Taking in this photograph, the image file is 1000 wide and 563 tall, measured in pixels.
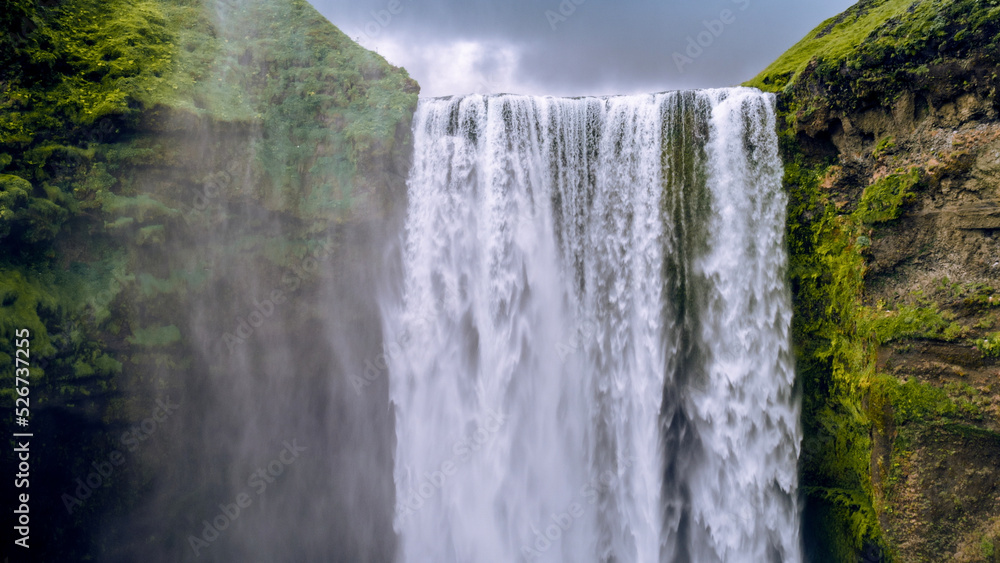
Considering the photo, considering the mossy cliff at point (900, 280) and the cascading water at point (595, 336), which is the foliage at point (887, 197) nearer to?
the mossy cliff at point (900, 280)

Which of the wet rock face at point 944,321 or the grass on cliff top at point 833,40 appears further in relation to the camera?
the grass on cliff top at point 833,40

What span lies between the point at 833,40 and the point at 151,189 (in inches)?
555

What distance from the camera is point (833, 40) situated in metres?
9.52

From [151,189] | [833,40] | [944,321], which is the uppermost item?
[833,40]

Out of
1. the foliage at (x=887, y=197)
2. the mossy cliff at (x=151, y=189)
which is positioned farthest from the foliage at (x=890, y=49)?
the mossy cliff at (x=151, y=189)

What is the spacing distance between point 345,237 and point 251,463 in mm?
5392

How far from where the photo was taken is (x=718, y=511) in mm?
9344

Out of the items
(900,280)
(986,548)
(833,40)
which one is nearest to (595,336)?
(900,280)

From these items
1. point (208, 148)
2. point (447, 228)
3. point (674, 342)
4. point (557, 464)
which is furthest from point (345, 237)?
point (674, 342)

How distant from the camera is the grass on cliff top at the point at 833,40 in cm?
859

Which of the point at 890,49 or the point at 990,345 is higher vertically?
the point at 890,49

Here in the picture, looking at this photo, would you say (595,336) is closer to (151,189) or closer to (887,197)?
(887,197)

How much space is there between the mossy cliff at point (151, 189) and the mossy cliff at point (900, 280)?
8.89 metres

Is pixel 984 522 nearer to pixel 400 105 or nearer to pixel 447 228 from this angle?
pixel 447 228
